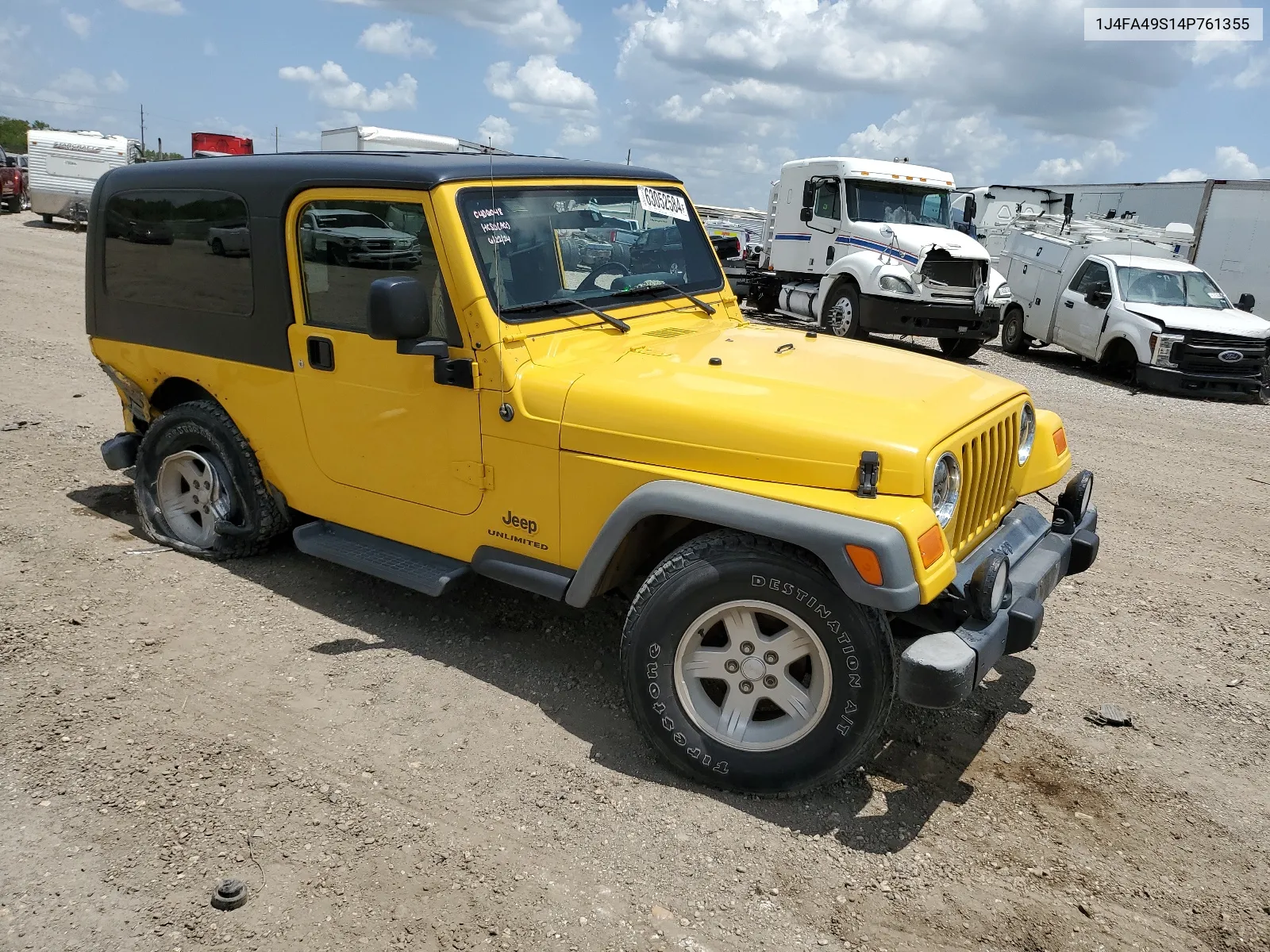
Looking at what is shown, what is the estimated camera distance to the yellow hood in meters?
3.06

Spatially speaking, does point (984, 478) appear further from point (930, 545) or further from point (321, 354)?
point (321, 354)

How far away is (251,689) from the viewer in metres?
3.89

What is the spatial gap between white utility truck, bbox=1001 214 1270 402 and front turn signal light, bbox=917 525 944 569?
11079 millimetres

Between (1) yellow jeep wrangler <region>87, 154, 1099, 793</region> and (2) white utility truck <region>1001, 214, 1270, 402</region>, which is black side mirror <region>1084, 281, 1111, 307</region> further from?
(1) yellow jeep wrangler <region>87, 154, 1099, 793</region>

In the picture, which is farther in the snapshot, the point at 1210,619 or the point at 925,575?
the point at 1210,619

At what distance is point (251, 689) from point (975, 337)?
12370mm

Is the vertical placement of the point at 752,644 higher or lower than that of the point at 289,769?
higher

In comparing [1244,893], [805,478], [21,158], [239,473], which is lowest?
[1244,893]

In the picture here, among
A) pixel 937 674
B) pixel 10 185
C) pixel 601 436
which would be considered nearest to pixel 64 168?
pixel 10 185

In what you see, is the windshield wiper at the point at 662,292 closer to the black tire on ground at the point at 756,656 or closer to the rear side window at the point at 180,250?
the black tire on ground at the point at 756,656

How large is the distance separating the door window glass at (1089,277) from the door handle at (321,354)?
12540 millimetres

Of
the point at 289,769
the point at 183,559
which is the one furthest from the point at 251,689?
the point at 183,559

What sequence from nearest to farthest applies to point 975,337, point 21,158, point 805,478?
point 805,478
point 975,337
point 21,158

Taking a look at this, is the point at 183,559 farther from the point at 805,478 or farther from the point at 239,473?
the point at 805,478
